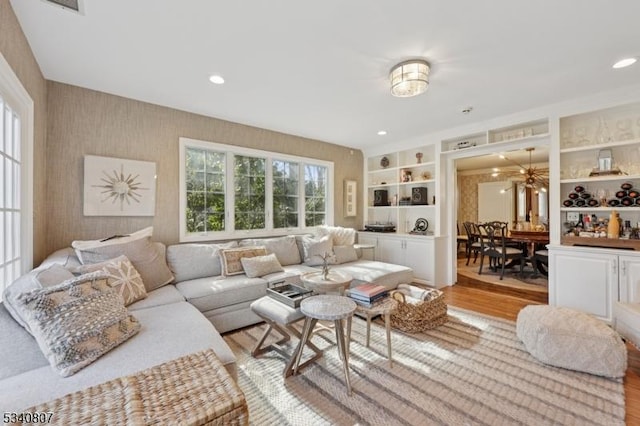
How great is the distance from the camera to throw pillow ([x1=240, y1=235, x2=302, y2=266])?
3.56 m

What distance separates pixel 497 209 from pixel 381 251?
483 centimetres

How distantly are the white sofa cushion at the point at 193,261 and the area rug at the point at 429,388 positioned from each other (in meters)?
0.93

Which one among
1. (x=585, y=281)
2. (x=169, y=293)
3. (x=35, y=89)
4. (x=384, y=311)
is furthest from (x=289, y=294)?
(x=585, y=281)

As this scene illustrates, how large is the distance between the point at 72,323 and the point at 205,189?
233cm

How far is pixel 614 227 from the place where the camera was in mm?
2816

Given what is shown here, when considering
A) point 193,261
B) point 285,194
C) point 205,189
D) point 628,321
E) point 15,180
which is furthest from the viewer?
point 285,194

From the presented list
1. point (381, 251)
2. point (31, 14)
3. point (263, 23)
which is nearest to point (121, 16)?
point (31, 14)

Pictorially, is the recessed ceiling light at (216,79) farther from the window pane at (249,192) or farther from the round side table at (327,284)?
the round side table at (327,284)

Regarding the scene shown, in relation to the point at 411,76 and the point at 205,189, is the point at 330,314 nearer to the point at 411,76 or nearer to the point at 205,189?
the point at 411,76

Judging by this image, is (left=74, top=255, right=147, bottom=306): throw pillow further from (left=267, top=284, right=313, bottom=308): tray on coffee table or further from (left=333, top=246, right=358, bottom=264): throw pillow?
(left=333, top=246, right=358, bottom=264): throw pillow

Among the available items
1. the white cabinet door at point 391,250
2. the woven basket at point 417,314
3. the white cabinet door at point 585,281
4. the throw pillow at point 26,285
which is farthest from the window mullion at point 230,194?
the white cabinet door at point 585,281

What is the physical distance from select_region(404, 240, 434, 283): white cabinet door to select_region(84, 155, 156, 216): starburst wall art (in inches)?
145

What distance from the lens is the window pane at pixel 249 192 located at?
3794 millimetres

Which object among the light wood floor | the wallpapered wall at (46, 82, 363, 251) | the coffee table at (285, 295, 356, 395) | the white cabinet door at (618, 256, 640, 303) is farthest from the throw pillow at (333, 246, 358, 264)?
the white cabinet door at (618, 256, 640, 303)
